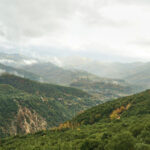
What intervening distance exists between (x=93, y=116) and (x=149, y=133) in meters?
109

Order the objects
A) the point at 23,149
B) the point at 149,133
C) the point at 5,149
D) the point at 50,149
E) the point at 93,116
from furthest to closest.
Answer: the point at 93,116 → the point at 5,149 → the point at 23,149 → the point at 50,149 → the point at 149,133

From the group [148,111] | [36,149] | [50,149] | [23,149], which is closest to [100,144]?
[50,149]

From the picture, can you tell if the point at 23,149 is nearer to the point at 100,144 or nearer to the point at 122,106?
the point at 100,144

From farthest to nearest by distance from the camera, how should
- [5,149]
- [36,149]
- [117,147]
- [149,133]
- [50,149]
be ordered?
1. [5,149]
2. [36,149]
3. [50,149]
4. [149,133]
5. [117,147]

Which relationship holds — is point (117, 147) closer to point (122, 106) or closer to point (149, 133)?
point (149, 133)

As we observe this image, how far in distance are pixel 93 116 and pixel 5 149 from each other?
81.7m

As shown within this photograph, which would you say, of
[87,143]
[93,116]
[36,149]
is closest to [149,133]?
[87,143]

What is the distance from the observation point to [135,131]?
7081 cm

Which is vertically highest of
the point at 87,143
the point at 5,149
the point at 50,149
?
the point at 87,143

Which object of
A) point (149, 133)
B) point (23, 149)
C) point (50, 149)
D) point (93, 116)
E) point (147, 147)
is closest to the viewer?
point (147, 147)

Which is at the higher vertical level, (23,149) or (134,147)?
(134,147)

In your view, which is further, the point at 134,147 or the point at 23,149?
the point at 23,149

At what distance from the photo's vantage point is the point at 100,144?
210 feet

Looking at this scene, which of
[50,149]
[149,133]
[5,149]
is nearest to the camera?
[149,133]
